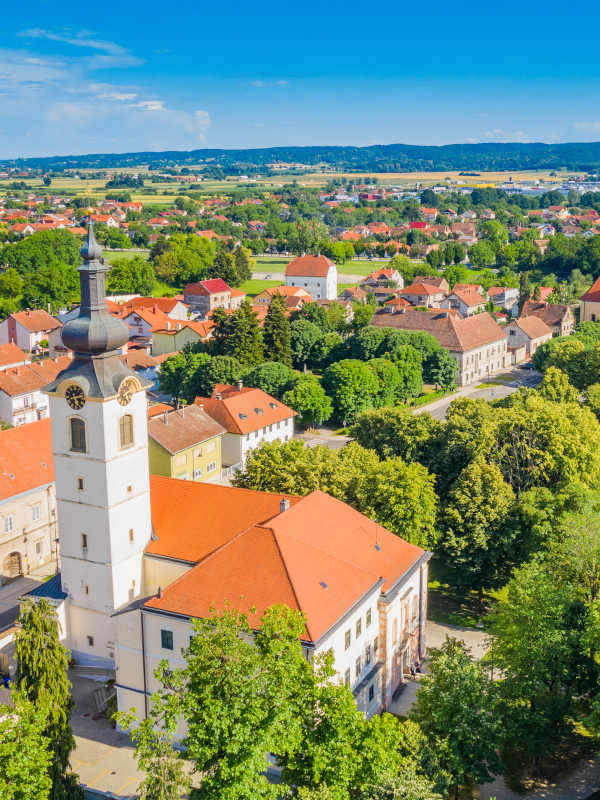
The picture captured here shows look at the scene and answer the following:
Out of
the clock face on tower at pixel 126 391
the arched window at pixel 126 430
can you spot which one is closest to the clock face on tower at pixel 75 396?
the clock face on tower at pixel 126 391

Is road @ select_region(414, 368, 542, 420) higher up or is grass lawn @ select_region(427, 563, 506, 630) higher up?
road @ select_region(414, 368, 542, 420)

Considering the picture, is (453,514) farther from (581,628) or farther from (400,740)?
(400,740)

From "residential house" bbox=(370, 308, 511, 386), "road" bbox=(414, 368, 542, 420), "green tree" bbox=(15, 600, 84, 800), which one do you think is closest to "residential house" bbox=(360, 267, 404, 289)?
"residential house" bbox=(370, 308, 511, 386)

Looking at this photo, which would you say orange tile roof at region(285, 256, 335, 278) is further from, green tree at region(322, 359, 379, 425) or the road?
green tree at region(322, 359, 379, 425)

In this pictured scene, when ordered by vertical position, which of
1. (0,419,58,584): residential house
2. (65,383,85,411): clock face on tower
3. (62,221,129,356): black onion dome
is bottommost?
(0,419,58,584): residential house

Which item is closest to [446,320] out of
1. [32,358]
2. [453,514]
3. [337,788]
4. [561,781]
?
[32,358]

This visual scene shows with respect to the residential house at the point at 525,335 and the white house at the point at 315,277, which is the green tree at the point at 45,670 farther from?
the white house at the point at 315,277
